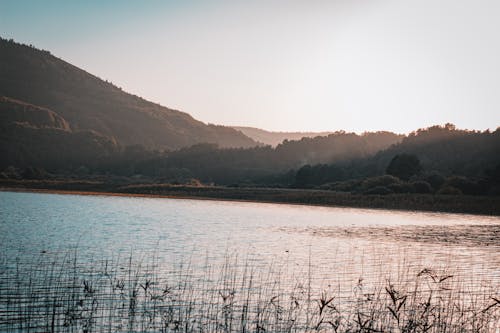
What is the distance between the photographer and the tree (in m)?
128

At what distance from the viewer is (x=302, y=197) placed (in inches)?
4348

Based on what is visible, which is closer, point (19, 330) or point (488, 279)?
point (19, 330)

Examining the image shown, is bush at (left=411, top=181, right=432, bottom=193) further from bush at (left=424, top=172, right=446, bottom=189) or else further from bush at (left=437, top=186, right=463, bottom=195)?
bush at (left=437, top=186, right=463, bottom=195)

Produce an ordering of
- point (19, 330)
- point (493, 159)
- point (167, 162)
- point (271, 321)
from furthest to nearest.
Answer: point (167, 162) < point (493, 159) < point (271, 321) < point (19, 330)

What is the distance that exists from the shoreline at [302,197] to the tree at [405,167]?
73.2ft

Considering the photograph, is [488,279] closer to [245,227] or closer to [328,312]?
[328,312]

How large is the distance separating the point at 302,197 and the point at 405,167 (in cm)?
3186

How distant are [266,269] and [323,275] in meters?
2.78

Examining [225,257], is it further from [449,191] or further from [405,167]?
[405,167]

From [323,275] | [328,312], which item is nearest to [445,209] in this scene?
[323,275]

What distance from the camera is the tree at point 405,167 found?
419 ft

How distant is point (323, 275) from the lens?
25.9 meters

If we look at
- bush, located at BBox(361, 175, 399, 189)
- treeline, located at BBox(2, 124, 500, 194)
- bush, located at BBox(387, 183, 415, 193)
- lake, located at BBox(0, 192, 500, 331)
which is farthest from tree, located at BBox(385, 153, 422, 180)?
lake, located at BBox(0, 192, 500, 331)

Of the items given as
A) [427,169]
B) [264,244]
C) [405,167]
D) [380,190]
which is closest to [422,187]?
[380,190]
